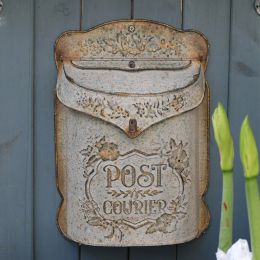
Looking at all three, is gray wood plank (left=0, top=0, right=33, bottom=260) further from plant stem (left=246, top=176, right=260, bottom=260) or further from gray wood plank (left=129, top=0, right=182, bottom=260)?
plant stem (left=246, top=176, right=260, bottom=260)

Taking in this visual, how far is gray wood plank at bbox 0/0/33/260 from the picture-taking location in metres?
1.21

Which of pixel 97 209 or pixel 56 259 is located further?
→ pixel 56 259

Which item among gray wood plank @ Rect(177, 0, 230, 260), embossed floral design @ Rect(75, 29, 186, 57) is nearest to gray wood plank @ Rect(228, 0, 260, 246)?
gray wood plank @ Rect(177, 0, 230, 260)

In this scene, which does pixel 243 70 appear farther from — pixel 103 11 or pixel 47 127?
pixel 47 127

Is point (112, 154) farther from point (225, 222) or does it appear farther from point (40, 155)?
point (225, 222)

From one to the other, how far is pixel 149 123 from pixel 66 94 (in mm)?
160

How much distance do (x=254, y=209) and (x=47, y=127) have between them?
569 millimetres

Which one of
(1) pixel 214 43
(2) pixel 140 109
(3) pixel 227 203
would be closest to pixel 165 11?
(1) pixel 214 43

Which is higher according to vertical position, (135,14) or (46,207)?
(135,14)

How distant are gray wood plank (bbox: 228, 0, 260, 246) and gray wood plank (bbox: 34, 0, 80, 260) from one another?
0.31 m

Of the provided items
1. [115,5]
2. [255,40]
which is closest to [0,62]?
[115,5]

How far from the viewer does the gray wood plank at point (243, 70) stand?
1.22 m

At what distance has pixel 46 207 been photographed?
1.24 meters

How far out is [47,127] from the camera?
4.02ft
